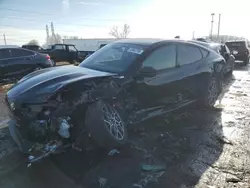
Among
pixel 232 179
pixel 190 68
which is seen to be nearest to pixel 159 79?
pixel 190 68

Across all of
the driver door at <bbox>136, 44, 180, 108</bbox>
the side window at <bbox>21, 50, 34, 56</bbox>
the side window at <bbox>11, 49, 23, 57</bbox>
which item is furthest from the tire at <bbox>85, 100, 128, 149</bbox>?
the side window at <bbox>21, 50, 34, 56</bbox>

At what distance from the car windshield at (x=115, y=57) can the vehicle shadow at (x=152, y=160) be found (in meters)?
1.22

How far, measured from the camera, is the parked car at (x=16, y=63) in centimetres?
1002

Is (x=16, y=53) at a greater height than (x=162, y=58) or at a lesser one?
lesser

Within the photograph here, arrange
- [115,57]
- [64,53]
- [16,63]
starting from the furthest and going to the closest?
[64,53] → [16,63] → [115,57]

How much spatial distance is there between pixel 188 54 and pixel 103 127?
2.96 metres

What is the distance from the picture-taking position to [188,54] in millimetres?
5590

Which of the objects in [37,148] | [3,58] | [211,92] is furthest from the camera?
[3,58]

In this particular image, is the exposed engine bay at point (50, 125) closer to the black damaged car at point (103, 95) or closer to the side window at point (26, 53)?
the black damaged car at point (103, 95)

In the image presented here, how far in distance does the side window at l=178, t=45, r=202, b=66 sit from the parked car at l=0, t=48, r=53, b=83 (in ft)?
24.4

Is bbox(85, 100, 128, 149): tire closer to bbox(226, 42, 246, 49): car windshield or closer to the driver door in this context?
the driver door

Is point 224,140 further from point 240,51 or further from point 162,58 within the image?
point 240,51

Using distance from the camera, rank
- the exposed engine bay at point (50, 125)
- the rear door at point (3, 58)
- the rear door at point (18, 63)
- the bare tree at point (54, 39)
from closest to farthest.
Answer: the exposed engine bay at point (50, 125), the rear door at point (3, 58), the rear door at point (18, 63), the bare tree at point (54, 39)

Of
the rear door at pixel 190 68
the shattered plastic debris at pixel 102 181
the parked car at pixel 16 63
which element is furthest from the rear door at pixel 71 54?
the shattered plastic debris at pixel 102 181
